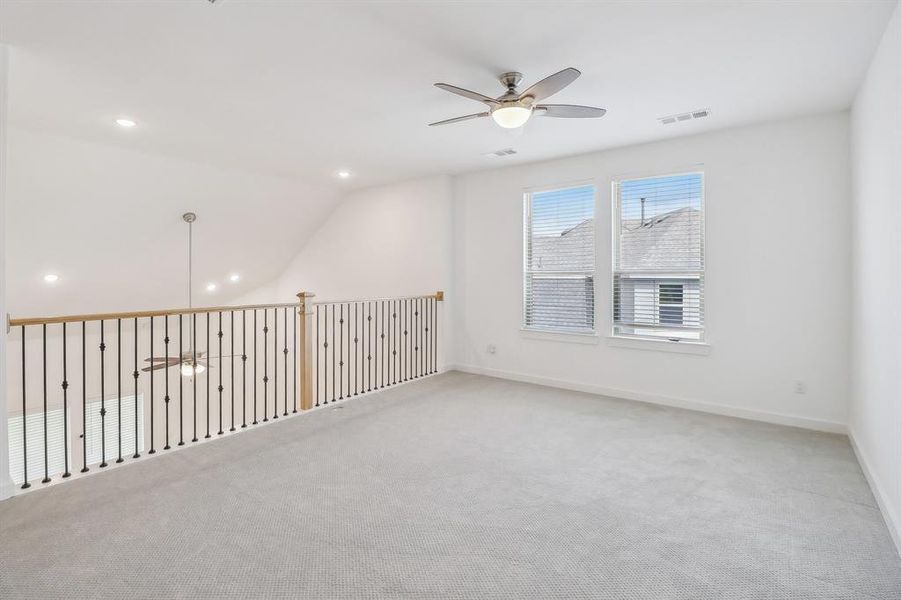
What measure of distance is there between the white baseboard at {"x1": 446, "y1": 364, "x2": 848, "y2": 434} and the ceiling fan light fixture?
3094 millimetres

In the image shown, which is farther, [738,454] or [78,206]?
[78,206]

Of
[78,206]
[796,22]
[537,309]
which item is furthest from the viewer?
[537,309]

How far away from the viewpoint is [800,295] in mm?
3818

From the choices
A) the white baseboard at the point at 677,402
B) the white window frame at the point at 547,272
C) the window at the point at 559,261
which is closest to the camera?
the white baseboard at the point at 677,402

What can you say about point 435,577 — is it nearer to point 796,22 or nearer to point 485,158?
point 796,22

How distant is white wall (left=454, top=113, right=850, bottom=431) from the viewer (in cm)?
370

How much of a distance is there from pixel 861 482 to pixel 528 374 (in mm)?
3085

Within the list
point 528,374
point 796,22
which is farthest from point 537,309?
point 796,22

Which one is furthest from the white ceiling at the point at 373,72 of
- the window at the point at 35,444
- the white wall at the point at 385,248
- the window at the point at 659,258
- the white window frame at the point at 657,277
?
the window at the point at 35,444

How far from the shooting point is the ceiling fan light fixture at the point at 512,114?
9.32 ft

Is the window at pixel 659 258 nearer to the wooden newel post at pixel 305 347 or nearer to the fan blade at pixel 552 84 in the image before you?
the fan blade at pixel 552 84

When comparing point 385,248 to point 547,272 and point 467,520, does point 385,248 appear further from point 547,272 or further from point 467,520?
point 467,520

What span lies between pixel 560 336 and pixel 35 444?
852 centimetres

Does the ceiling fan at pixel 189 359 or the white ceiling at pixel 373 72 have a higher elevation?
the white ceiling at pixel 373 72
